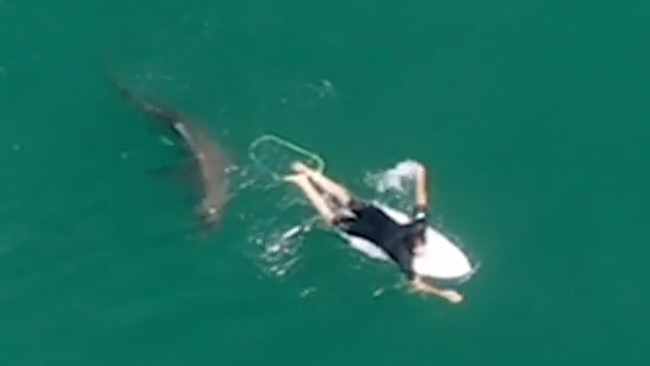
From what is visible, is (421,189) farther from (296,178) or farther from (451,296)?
(296,178)

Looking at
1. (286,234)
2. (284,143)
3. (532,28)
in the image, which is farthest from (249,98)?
(532,28)

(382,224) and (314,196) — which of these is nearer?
(382,224)

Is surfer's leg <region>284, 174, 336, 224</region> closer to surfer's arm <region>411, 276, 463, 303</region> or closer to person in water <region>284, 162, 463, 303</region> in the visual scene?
person in water <region>284, 162, 463, 303</region>

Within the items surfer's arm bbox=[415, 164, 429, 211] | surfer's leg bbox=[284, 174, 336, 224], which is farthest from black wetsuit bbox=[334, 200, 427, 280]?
surfer's leg bbox=[284, 174, 336, 224]

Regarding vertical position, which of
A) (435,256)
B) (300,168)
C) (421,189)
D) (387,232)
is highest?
(300,168)

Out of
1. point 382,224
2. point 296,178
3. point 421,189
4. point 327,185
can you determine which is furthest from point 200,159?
point 421,189

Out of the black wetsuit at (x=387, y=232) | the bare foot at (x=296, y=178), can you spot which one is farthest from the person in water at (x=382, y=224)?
the bare foot at (x=296, y=178)

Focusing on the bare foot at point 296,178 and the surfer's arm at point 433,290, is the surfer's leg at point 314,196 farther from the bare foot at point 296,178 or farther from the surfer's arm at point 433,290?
the surfer's arm at point 433,290

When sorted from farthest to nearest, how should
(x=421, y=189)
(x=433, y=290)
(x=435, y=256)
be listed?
(x=421, y=189) → (x=435, y=256) → (x=433, y=290)
